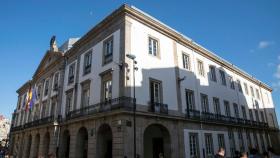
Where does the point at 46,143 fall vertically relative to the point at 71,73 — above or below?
below

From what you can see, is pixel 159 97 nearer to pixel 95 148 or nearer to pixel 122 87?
pixel 122 87

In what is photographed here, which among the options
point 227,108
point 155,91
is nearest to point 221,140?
point 227,108

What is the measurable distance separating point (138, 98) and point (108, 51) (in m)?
5.08

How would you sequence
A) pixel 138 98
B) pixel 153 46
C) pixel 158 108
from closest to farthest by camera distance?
pixel 138 98
pixel 158 108
pixel 153 46

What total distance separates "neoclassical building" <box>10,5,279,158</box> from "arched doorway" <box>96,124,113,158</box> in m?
0.07

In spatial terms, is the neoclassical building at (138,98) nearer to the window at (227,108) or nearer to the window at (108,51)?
the window at (108,51)

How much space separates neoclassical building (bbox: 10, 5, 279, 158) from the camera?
51.9 ft

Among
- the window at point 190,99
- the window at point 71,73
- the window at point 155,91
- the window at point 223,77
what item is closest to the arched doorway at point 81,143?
the window at point 71,73

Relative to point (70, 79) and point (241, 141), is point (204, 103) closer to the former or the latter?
point (241, 141)

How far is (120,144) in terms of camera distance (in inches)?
549

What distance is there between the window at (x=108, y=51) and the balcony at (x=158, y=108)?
4.81 m

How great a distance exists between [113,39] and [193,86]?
28.9 feet

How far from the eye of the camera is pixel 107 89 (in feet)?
56.6

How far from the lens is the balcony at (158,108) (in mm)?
16406
